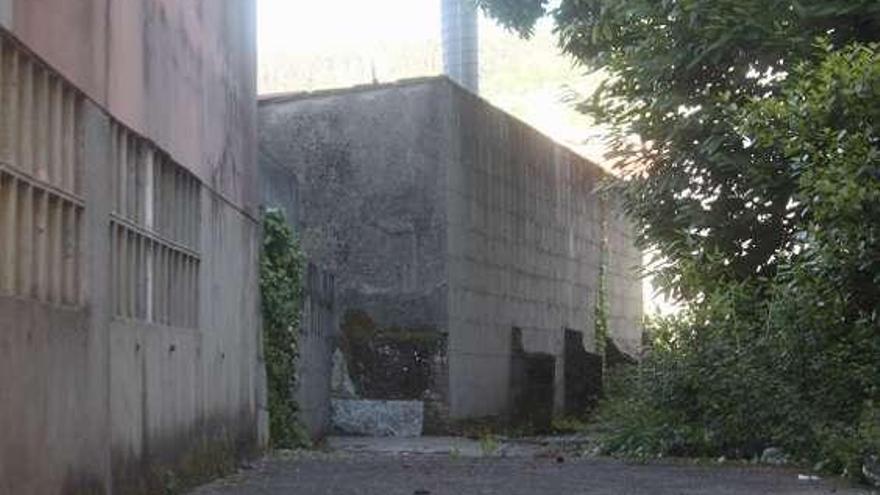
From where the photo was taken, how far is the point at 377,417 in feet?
43.7

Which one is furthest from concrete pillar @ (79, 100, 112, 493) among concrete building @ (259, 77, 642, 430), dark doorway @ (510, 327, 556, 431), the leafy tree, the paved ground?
dark doorway @ (510, 327, 556, 431)

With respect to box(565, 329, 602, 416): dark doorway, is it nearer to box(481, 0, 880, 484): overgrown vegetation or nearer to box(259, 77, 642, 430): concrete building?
box(259, 77, 642, 430): concrete building

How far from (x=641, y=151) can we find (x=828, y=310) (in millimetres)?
3572

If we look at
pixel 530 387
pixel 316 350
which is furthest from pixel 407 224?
pixel 530 387

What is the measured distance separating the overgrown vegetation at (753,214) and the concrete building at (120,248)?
12.7 ft

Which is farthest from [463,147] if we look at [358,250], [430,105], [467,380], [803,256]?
[803,256]

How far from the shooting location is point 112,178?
5836 millimetres

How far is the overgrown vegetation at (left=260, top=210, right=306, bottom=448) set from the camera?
33.4 feet

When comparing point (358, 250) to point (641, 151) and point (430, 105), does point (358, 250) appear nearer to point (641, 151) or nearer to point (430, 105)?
point (430, 105)

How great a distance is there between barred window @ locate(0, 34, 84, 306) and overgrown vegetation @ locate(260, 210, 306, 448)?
4798mm

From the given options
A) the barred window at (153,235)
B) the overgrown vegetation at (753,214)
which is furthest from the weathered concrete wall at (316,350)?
the barred window at (153,235)

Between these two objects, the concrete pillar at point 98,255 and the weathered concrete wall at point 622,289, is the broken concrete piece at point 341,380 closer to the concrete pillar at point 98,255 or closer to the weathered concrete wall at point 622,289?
the weathered concrete wall at point 622,289

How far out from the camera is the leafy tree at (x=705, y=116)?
10.1 metres

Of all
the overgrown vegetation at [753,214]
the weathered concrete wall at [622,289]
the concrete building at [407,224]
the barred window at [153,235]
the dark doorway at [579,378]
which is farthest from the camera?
the weathered concrete wall at [622,289]
